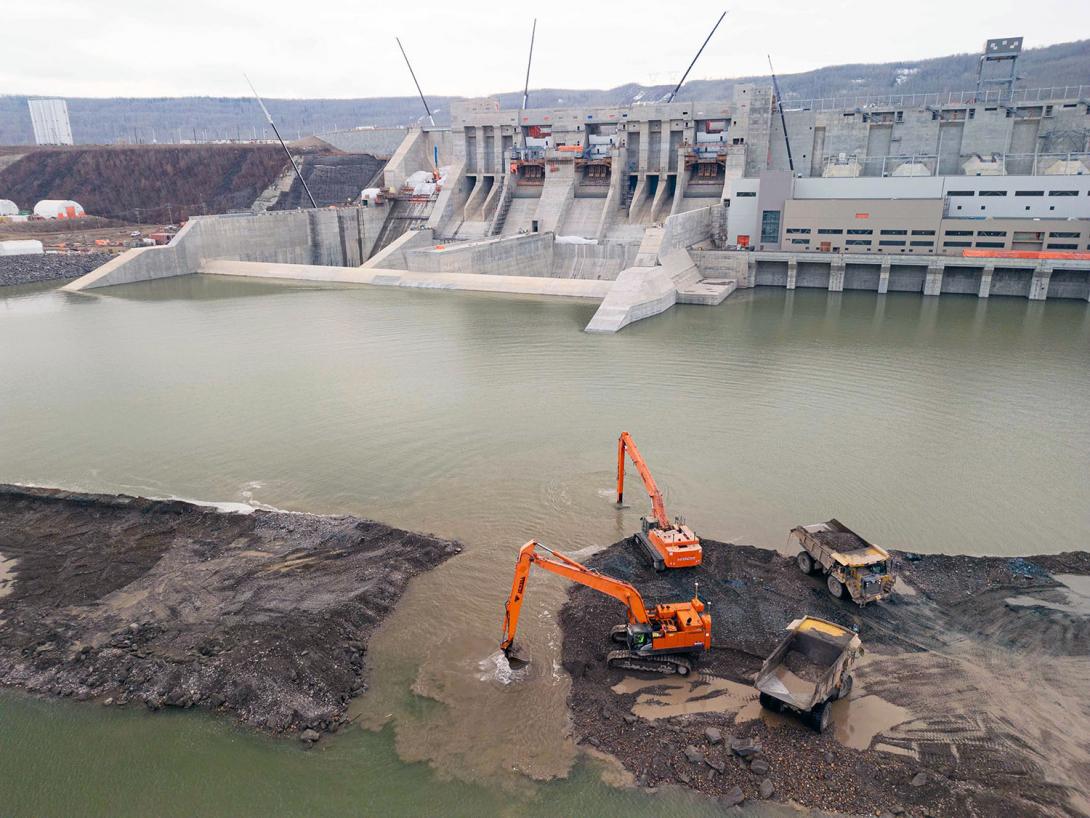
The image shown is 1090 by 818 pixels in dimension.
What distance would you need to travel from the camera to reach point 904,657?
10203 millimetres

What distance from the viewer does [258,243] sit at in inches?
1972

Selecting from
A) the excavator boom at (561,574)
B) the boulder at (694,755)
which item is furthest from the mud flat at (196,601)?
the boulder at (694,755)

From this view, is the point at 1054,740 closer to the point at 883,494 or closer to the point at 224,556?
the point at 883,494

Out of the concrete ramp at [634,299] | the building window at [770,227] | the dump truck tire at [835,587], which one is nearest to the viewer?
the dump truck tire at [835,587]

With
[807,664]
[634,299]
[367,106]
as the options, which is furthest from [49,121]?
[807,664]

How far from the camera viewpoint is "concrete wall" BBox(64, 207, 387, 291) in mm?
44406

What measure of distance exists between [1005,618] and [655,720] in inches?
232

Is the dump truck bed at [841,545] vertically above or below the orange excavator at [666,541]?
above

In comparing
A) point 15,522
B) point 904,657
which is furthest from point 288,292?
point 904,657

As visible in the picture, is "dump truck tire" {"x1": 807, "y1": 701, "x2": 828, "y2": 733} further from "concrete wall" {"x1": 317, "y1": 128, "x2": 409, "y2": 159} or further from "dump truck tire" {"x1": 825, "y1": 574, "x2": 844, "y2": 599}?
"concrete wall" {"x1": 317, "y1": 128, "x2": 409, "y2": 159}

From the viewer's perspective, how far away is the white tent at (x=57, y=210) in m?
57.1

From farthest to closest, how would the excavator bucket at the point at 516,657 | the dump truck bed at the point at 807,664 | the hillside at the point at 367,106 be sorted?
1. the hillside at the point at 367,106
2. the excavator bucket at the point at 516,657
3. the dump truck bed at the point at 807,664

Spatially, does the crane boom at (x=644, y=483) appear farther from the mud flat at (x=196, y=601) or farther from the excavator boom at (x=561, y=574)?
the mud flat at (x=196, y=601)

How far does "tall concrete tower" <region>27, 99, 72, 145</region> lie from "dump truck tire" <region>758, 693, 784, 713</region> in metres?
185
